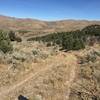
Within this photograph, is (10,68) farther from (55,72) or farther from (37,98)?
(37,98)

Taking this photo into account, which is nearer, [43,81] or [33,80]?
[43,81]

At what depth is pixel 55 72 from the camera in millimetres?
12328

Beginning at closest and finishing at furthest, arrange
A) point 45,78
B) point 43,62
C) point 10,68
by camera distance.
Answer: point 45,78
point 10,68
point 43,62

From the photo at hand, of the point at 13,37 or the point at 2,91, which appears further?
the point at 13,37

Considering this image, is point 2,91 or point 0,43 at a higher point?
point 0,43

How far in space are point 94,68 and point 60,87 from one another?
377 centimetres

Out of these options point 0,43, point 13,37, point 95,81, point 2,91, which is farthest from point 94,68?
point 13,37

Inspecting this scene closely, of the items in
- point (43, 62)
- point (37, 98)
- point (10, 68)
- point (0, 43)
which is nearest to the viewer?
point (37, 98)

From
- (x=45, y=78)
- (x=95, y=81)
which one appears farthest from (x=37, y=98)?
(x=95, y=81)

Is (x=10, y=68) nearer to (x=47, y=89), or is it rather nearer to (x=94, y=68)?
(x=47, y=89)

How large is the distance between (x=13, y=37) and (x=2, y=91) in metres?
20.4

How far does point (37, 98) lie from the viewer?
8.18m

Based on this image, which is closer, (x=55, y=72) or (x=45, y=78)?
(x=45, y=78)

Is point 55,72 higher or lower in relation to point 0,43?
lower
